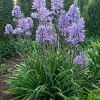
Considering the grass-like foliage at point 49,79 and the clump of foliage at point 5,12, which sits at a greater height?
the clump of foliage at point 5,12

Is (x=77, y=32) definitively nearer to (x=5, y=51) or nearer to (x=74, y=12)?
(x=74, y=12)

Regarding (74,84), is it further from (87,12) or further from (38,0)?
(87,12)

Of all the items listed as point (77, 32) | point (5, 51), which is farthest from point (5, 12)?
point (77, 32)

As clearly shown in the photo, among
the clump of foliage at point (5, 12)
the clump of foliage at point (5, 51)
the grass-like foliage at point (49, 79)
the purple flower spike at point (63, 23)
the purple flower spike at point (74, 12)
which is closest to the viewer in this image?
the purple flower spike at point (74, 12)

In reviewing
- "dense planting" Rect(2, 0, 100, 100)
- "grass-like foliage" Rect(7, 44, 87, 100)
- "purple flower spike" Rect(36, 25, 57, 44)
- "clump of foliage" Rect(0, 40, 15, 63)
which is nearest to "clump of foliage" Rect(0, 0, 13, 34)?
"clump of foliage" Rect(0, 40, 15, 63)

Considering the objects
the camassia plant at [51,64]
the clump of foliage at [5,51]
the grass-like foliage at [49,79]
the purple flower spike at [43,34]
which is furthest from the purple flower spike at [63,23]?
the clump of foliage at [5,51]

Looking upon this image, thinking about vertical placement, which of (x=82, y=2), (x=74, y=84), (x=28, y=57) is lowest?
(x=74, y=84)

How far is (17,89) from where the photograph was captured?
4.55 m

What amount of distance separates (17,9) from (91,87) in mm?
1951

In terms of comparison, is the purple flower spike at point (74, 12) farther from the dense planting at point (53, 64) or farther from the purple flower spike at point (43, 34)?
the purple flower spike at point (43, 34)

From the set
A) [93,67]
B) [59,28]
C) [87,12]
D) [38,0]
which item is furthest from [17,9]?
[87,12]

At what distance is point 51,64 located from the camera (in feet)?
14.8

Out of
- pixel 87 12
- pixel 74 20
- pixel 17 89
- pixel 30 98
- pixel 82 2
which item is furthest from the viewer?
pixel 82 2

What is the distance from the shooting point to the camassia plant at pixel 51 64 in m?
4.02
